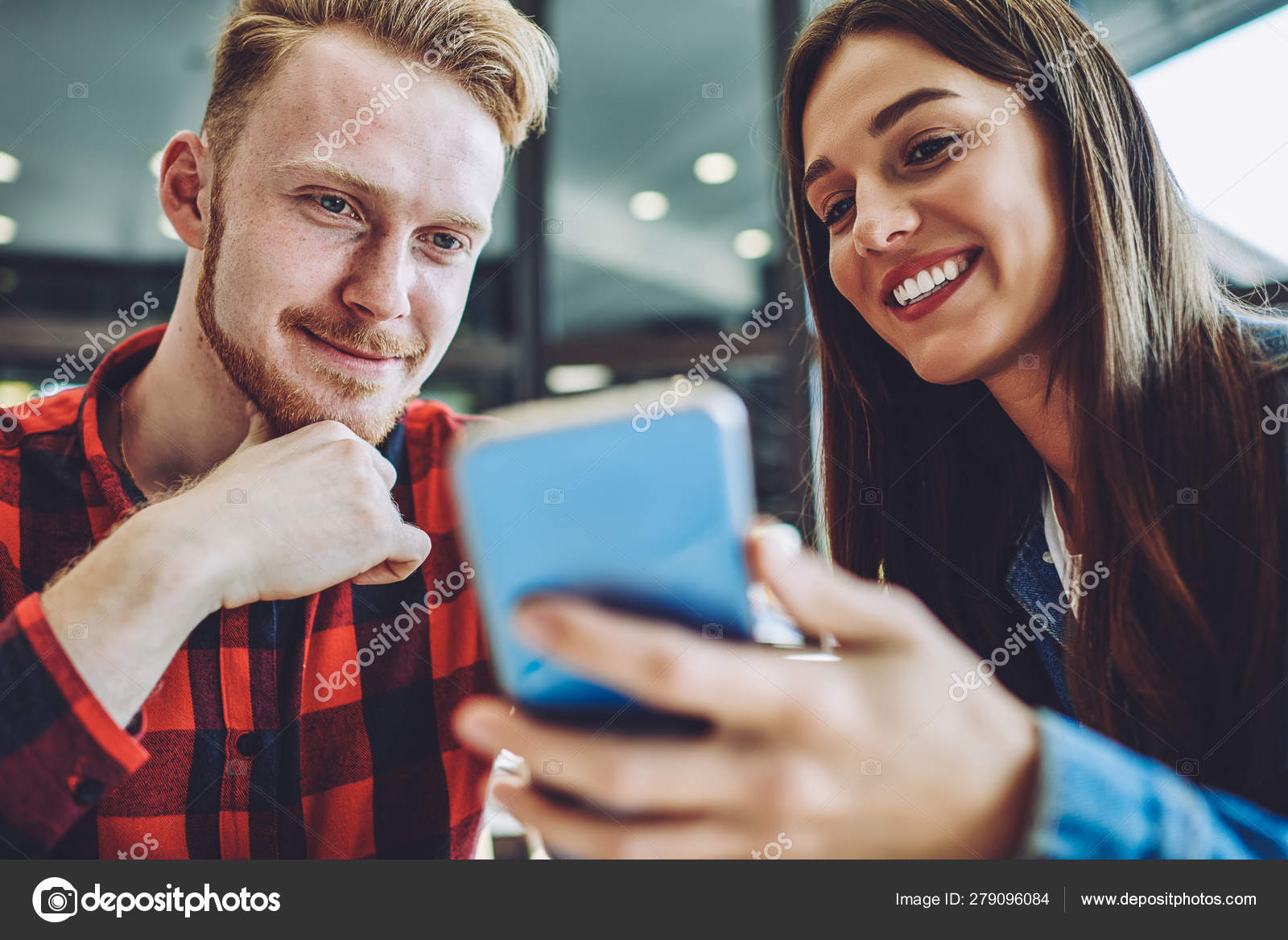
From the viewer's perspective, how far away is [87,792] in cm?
63

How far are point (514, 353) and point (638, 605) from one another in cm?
199

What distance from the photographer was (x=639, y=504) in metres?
0.38

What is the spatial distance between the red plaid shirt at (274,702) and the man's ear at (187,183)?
194 millimetres

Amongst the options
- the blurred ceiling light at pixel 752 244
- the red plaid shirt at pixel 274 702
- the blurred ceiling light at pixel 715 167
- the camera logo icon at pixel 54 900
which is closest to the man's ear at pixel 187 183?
the red plaid shirt at pixel 274 702

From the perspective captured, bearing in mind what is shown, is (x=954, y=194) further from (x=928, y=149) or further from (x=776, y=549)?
(x=776, y=549)

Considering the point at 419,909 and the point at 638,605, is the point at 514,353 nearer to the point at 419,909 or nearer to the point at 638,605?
the point at 419,909

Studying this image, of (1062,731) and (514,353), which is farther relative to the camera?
(514,353)

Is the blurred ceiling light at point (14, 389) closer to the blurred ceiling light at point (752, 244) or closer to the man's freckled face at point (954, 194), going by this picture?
the blurred ceiling light at point (752, 244)

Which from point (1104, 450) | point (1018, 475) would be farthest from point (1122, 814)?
point (1018, 475)

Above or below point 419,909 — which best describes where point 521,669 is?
above

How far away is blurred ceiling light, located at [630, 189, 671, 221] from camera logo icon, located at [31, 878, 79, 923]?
1.91 m

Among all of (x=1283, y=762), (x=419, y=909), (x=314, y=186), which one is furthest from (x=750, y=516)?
(x=314, y=186)

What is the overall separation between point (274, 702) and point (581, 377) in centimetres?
153

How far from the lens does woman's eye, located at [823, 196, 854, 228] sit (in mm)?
1020
